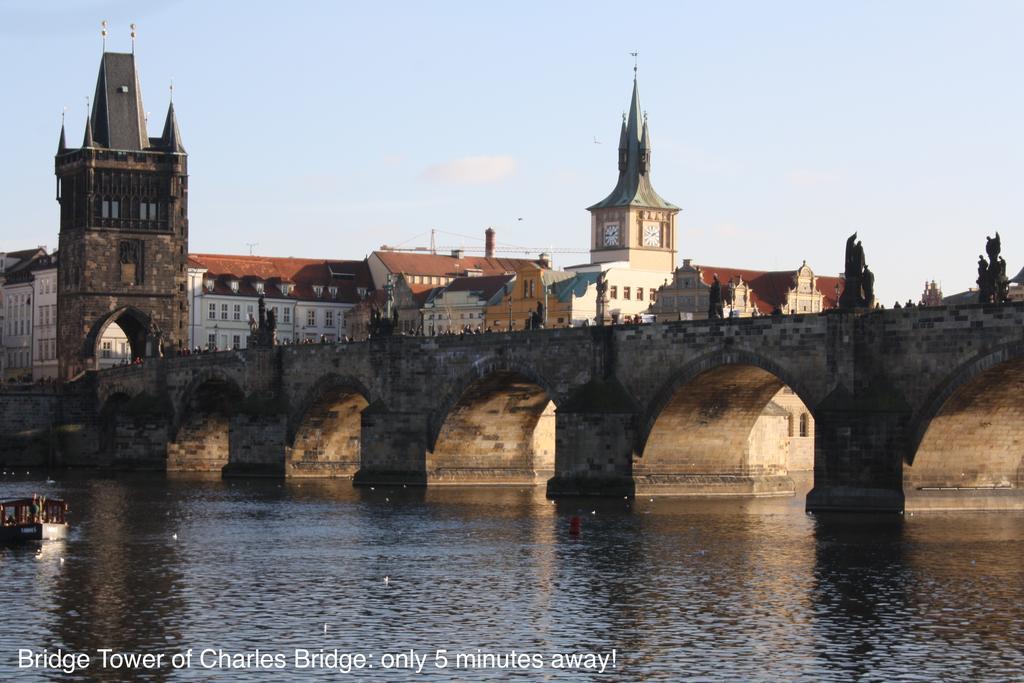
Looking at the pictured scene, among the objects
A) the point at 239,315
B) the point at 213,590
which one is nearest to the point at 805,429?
the point at 239,315

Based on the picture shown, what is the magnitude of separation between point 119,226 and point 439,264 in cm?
4383

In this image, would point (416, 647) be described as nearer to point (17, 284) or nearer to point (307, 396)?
point (307, 396)

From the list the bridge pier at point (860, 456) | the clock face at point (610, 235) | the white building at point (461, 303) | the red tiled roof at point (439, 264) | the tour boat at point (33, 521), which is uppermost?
the clock face at point (610, 235)

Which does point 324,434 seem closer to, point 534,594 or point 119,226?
point 119,226

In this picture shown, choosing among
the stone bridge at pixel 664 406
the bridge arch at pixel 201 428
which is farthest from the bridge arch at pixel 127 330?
the stone bridge at pixel 664 406

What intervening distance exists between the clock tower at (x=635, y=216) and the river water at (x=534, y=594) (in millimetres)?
102905

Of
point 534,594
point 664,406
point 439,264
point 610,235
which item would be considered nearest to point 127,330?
point 439,264

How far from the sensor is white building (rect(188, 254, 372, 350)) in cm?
15712

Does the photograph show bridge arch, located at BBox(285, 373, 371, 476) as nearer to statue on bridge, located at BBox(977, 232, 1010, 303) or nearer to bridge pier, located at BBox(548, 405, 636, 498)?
bridge pier, located at BBox(548, 405, 636, 498)

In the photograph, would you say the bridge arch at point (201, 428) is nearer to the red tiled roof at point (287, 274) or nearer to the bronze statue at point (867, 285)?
the red tiled roof at point (287, 274)

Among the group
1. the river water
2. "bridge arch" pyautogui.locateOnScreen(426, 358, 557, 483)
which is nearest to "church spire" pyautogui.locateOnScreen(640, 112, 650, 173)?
"bridge arch" pyautogui.locateOnScreen(426, 358, 557, 483)

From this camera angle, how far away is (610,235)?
171250mm

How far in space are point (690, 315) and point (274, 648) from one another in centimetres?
11055

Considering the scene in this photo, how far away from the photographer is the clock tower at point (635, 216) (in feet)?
555
